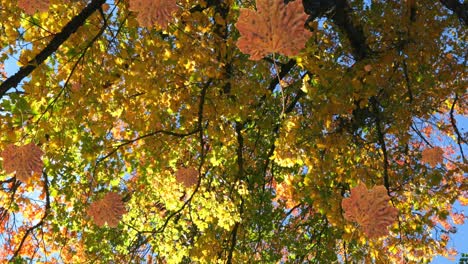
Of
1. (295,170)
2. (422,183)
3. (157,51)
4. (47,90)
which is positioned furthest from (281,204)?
(47,90)

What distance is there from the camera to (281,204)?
8281 mm

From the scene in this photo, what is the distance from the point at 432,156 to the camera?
753 cm

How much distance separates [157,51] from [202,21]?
2.51 ft

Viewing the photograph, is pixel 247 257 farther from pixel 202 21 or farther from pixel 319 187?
pixel 202 21
